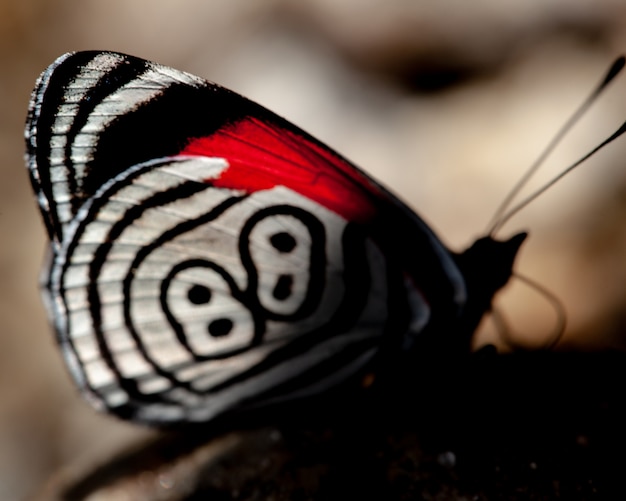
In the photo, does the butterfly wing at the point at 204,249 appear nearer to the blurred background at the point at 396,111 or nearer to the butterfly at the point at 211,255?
the butterfly at the point at 211,255

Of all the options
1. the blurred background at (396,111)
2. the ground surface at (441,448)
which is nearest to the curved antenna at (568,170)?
the ground surface at (441,448)

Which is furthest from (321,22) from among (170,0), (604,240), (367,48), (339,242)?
(339,242)

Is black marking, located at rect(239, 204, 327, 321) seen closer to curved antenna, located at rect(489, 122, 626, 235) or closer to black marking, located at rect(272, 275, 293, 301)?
black marking, located at rect(272, 275, 293, 301)

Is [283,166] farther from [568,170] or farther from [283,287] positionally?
[568,170]

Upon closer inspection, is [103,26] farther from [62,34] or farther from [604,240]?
[604,240]

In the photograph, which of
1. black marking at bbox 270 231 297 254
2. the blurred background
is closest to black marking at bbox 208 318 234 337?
black marking at bbox 270 231 297 254
